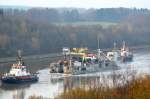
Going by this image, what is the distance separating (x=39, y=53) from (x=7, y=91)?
11884 millimetres

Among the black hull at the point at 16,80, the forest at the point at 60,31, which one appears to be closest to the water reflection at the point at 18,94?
the black hull at the point at 16,80

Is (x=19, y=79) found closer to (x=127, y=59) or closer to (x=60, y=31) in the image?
(x=127, y=59)

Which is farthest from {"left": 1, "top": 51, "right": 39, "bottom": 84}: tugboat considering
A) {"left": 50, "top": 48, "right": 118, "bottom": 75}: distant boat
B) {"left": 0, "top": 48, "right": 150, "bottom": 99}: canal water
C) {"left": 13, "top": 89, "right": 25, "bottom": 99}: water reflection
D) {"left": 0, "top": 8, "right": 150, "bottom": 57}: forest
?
{"left": 0, "top": 8, "right": 150, "bottom": 57}: forest

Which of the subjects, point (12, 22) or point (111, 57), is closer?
point (111, 57)

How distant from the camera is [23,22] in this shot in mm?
39062

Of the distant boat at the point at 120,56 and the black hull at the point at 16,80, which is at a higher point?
the distant boat at the point at 120,56

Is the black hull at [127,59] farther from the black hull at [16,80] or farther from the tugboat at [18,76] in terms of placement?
the black hull at [16,80]

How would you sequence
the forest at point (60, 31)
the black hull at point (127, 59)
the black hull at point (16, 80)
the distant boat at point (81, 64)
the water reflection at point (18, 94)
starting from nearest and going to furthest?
1. the water reflection at point (18, 94)
2. the black hull at point (16, 80)
3. the distant boat at point (81, 64)
4. the black hull at point (127, 59)
5. the forest at point (60, 31)

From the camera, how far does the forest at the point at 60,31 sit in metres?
35.8

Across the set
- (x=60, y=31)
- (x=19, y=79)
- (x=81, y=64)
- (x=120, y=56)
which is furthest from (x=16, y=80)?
(x=60, y=31)

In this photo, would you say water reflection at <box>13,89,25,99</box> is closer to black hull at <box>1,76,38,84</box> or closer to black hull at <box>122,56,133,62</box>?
black hull at <box>1,76,38,84</box>

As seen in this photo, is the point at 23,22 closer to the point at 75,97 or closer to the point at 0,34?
the point at 0,34

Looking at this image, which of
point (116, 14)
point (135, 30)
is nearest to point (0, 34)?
point (135, 30)

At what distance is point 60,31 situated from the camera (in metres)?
41.0
